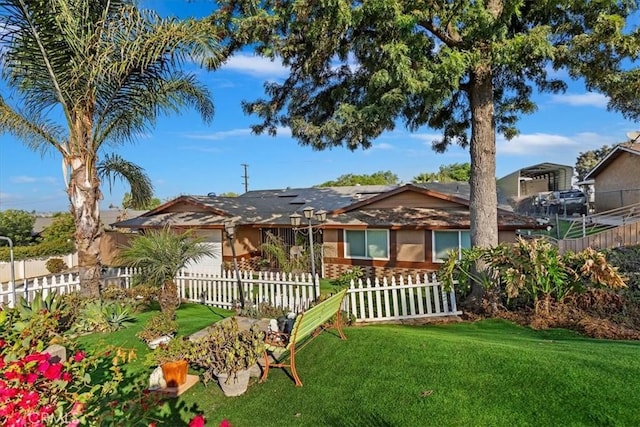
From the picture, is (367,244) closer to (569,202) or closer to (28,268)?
(569,202)

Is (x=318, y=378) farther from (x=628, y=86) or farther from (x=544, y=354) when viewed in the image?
(x=628, y=86)

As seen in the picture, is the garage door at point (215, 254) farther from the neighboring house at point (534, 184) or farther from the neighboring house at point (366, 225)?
the neighboring house at point (534, 184)

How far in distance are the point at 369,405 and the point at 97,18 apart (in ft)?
30.5

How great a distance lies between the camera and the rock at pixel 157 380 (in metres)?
4.92

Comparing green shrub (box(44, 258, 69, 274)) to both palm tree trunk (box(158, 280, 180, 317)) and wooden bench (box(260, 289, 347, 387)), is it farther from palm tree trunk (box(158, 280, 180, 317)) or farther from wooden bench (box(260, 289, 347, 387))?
wooden bench (box(260, 289, 347, 387))

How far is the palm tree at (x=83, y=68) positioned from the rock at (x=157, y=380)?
174 inches

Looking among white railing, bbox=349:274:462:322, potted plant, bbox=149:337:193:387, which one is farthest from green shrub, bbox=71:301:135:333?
white railing, bbox=349:274:462:322

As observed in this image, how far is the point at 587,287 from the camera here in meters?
7.39

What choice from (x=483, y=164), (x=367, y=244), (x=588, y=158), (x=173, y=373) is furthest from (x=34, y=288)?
(x=588, y=158)

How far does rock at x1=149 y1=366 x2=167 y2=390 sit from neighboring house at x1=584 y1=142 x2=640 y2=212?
22.1m

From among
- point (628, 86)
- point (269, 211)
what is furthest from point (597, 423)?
point (269, 211)

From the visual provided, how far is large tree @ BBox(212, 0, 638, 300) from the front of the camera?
24.2 ft

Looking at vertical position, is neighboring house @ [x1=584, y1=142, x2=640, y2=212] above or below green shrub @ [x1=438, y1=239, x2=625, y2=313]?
above

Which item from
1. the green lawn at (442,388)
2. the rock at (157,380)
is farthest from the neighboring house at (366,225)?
the green lawn at (442,388)
